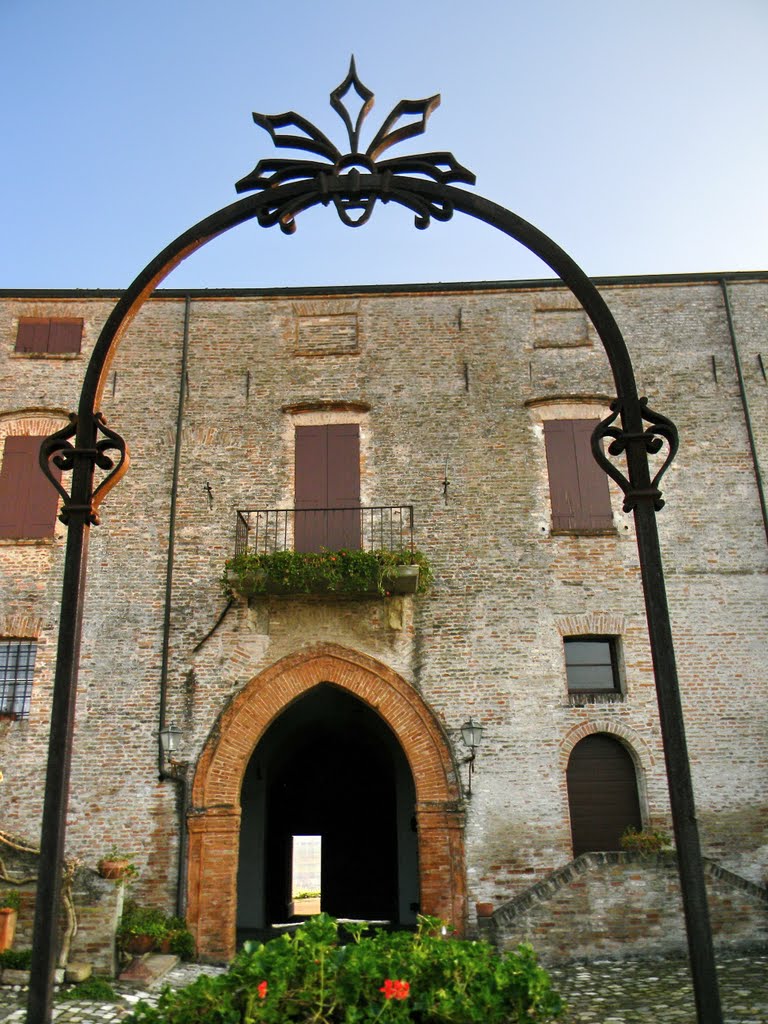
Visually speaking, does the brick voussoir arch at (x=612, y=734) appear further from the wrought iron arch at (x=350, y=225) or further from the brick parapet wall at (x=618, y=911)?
the wrought iron arch at (x=350, y=225)

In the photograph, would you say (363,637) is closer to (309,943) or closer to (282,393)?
(282,393)

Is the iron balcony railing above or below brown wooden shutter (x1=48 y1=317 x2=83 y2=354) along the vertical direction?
below

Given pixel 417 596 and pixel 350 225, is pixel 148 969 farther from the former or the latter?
pixel 350 225

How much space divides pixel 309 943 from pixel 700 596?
10.8 meters

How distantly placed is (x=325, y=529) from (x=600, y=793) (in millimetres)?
5759

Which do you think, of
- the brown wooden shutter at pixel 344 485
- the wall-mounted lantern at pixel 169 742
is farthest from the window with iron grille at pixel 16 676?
the brown wooden shutter at pixel 344 485

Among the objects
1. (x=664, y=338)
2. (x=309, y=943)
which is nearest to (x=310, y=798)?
(x=664, y=338)

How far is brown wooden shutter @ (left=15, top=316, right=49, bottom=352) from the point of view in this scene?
A: 51.1 ft

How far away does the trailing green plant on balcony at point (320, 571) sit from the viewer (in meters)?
13.0

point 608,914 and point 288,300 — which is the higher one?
point 288,300

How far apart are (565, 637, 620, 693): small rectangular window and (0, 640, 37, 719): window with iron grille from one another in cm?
817

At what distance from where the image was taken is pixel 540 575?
1395cm

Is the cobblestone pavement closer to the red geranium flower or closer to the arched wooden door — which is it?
the arched wooden door

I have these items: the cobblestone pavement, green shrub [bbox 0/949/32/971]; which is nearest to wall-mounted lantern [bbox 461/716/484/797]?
the cobblestone pavement
